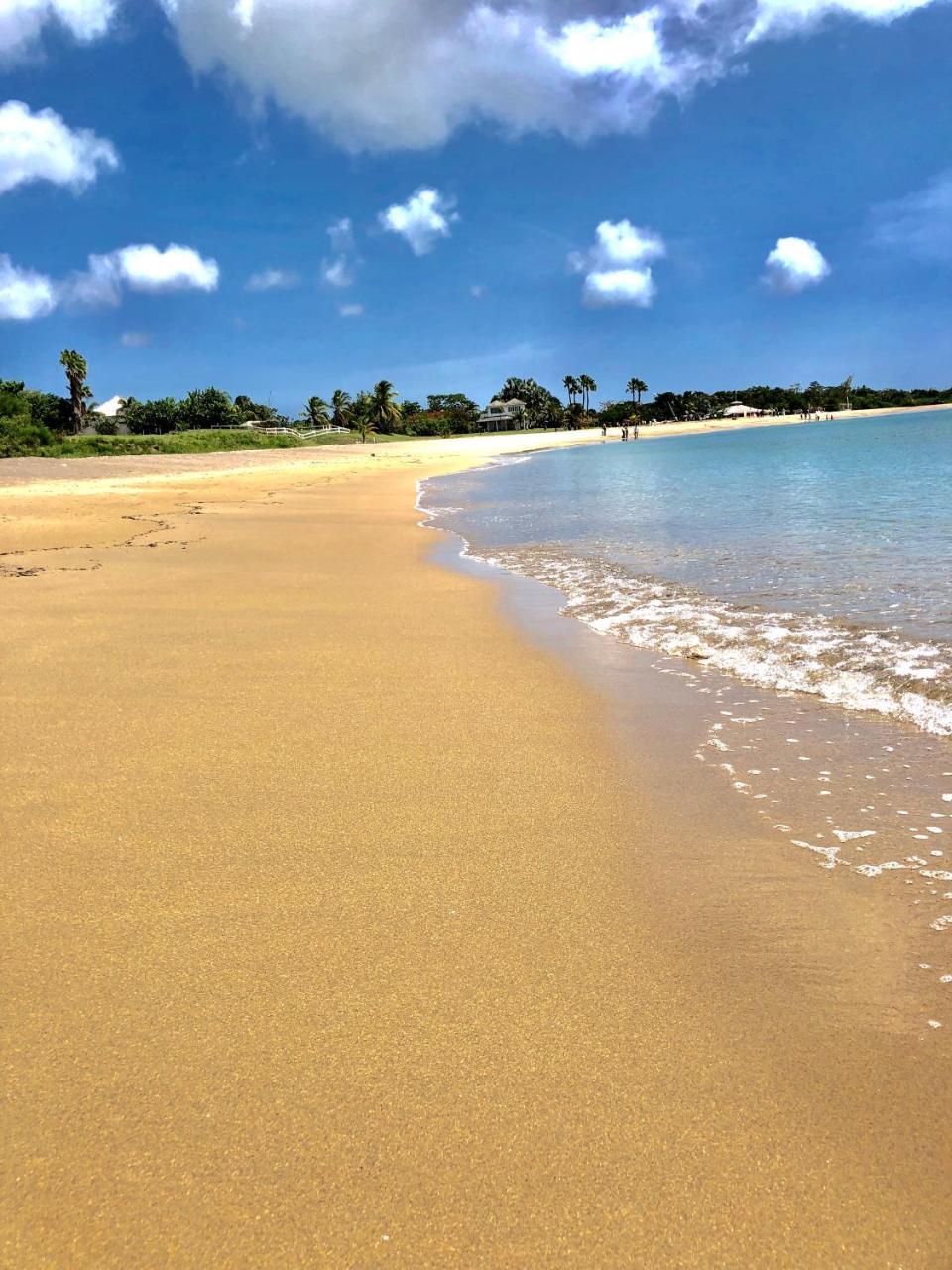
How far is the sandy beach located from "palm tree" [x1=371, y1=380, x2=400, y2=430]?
94.3 m

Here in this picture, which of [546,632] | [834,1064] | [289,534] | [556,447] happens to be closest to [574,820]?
[834,1064]

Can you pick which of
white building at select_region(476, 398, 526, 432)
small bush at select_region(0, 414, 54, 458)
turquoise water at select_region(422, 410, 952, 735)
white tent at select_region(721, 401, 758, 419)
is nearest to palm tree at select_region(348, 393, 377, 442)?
white building at select_region(476, 398, 526, 432)

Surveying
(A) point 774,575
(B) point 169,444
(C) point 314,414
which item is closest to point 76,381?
(B) point 169,444

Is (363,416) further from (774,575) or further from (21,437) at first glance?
(774,575)

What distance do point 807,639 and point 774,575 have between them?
117 inches

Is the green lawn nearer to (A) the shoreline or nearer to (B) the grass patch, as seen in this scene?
(B) the grass patch

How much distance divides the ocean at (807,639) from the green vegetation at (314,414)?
125 ft

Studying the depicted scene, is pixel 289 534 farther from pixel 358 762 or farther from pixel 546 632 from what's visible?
pixel 358 762

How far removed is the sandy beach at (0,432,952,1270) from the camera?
4.80 ft

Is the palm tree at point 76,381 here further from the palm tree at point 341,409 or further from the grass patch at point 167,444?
the palm tree at point 341,409

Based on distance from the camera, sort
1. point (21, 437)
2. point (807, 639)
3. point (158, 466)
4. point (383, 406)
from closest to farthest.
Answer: point (807, 639), point (158, 466), point (21, 437), point (383, 406)

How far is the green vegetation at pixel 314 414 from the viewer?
47.6 m

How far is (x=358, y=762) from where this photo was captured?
3.59m

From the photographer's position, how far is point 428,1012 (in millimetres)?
1986
